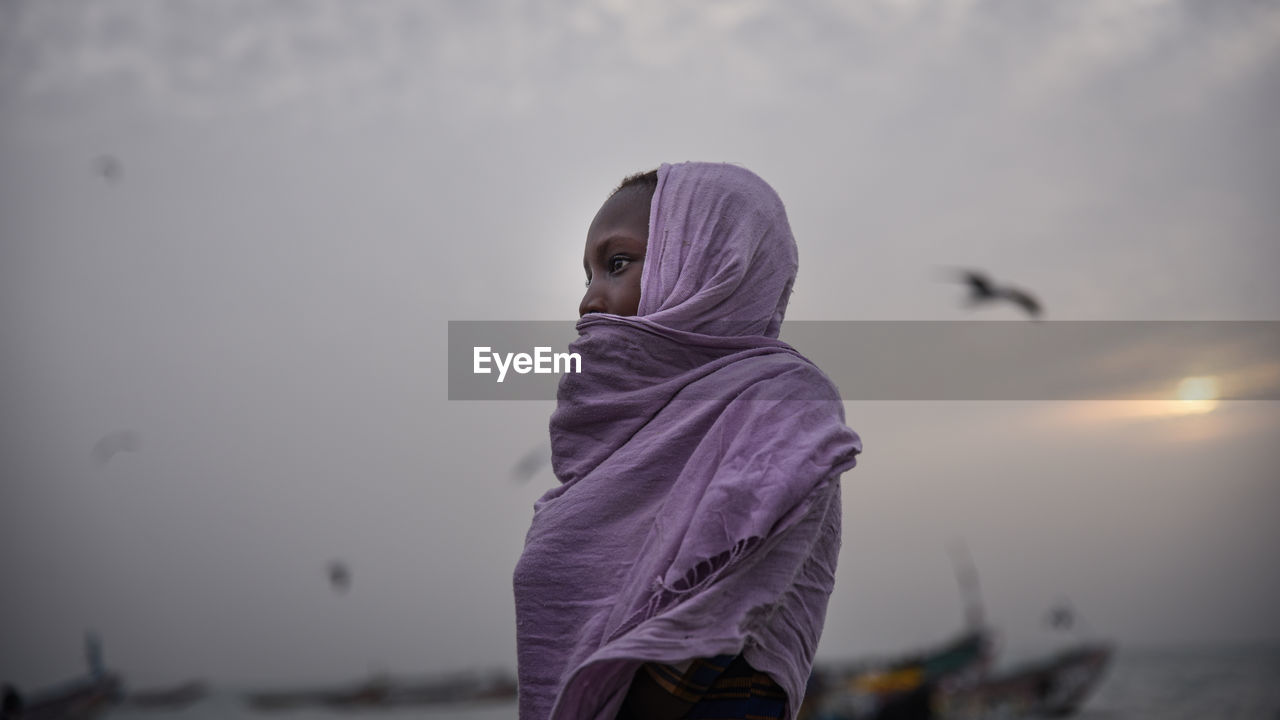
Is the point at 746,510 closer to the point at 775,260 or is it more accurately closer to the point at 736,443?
the point at 736,443

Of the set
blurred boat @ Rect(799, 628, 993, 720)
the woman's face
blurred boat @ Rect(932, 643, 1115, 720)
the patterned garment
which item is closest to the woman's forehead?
the woman's face

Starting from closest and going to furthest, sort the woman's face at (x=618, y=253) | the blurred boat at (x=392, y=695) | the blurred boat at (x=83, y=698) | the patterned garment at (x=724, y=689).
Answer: the patterned garment at (x=724, y=689) < the woman's face at (x=618, y=253) < the blurred boat at (x=83, y=698) < the blurred boat at (x=392, y=695)

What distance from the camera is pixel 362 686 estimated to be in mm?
59844

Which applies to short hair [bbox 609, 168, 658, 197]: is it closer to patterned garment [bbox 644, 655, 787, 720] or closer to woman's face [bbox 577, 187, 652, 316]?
woman's face [bbox 577, 187, 652, 316]

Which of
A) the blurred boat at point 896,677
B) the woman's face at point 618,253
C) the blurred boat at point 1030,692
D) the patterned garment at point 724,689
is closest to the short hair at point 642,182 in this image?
the woman's face at point 618,253

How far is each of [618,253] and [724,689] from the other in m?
0.68

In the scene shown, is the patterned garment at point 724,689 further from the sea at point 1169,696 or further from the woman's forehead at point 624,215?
the sea at point 1169,696

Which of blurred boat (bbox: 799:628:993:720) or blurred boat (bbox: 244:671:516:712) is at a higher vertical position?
blurred boat (bbox: 799:628:993:720)

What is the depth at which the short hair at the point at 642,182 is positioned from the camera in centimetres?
147

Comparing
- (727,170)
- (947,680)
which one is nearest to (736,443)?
(727,170)

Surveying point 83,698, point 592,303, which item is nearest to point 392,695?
point 83,698

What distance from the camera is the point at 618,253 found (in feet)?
4.70

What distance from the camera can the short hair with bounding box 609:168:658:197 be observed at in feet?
4.83

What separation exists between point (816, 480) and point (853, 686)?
32.1m
